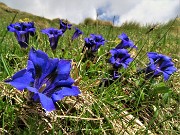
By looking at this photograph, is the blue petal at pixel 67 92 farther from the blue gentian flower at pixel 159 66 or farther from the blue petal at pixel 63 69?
the blue gentian flower at pixel 159 66

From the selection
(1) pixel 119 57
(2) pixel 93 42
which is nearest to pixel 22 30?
(2) pixel 93 42

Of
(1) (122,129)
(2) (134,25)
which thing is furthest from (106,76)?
(2) (134,25)

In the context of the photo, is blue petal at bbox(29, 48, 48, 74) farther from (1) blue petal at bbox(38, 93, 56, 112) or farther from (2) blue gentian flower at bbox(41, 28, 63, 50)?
(2) blue gentian flower at bbox(41, 28, 63, 50)

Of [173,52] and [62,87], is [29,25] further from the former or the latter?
[173,52]

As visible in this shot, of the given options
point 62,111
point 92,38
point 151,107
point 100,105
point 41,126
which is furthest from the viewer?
point 92,38

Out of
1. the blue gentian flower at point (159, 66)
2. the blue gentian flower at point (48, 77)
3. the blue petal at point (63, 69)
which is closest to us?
the blue gentian flower at point (48, 77)

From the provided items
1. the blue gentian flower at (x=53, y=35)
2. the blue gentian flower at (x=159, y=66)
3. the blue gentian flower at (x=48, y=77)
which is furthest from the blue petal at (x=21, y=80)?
the blue gentian flower at (x=159, y=66)
